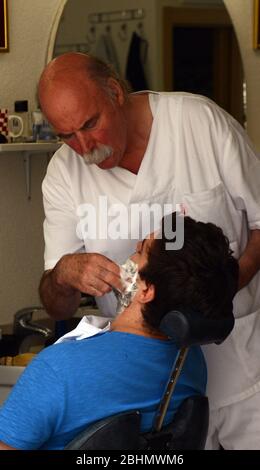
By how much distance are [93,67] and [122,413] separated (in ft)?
2.30

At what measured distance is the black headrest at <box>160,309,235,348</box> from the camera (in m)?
1.30

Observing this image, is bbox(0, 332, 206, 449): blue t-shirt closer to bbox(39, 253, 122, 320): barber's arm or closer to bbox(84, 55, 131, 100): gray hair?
bbox(39, 253, 122, 320): barber's arm

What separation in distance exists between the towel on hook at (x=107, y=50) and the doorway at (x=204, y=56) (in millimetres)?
203

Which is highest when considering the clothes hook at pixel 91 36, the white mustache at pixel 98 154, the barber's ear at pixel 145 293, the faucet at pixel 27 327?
the clothes hook at pixel 91 36

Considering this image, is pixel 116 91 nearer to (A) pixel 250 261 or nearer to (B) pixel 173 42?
(A) pixel 250 261

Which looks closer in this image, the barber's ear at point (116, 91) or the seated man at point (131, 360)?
the seated man at point (131, 360)

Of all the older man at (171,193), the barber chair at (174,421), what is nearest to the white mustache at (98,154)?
the older man at (171,193)

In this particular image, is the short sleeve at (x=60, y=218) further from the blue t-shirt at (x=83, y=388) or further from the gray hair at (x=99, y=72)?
the blue t-shirt at (x=83, y=388)

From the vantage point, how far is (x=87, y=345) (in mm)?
1458

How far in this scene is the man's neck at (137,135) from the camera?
70.2 inches

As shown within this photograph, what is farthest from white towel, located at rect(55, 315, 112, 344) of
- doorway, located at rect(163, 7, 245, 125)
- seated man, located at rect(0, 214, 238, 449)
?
doorway, located at rect(163, 7, 245, 125)

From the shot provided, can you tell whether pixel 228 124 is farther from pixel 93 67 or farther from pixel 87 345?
pixel 87 345

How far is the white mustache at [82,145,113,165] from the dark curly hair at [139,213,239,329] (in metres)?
0.28

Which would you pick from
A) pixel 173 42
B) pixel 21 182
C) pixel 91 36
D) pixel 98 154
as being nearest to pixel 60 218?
pixel 98 154
